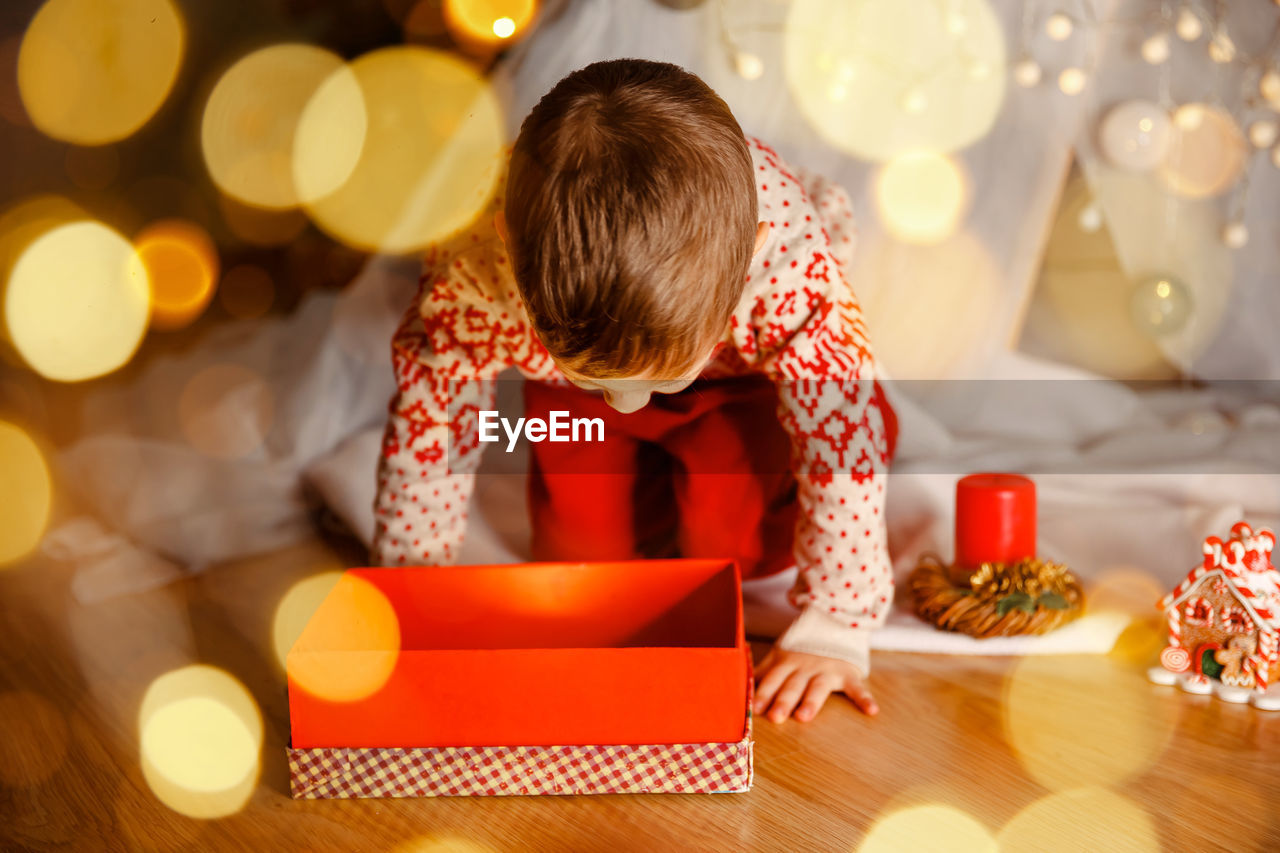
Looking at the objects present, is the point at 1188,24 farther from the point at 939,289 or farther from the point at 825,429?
the point at 825,429

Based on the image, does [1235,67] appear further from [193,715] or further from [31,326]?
[31,326]

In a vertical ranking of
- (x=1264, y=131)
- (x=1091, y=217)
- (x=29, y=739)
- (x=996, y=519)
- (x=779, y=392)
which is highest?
(x=1264, y=131)

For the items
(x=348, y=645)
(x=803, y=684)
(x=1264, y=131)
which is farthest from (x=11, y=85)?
(x=1264, y=131)

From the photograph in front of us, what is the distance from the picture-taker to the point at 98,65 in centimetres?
95

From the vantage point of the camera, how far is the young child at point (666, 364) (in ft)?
1.78

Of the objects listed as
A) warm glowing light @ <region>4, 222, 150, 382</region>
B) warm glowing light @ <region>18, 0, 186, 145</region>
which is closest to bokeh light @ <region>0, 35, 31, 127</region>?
warm glowing light @ <region>18, 0, 186, 145</region>

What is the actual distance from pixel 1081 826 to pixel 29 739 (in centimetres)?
71

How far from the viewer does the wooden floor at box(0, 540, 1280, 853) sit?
598 millimetres

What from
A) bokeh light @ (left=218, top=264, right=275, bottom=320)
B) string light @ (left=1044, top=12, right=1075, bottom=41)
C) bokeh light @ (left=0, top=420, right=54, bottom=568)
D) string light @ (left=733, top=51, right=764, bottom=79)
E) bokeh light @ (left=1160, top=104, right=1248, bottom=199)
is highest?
string light @ (left=1044, top=12, right=1075, bottom=41)

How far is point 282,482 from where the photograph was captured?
1.09 meters

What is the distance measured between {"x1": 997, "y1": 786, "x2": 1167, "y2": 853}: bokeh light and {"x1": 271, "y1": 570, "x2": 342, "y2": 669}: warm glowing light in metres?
0.55

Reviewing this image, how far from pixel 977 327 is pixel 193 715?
3.07 ft

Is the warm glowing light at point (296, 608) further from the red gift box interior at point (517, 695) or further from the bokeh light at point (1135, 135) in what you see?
the bokeh light at point (1135, 135)

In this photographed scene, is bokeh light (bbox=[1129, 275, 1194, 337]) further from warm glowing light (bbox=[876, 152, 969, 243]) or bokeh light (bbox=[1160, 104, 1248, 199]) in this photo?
warm glowing light (bbox=[876, 152, 969, 243])
